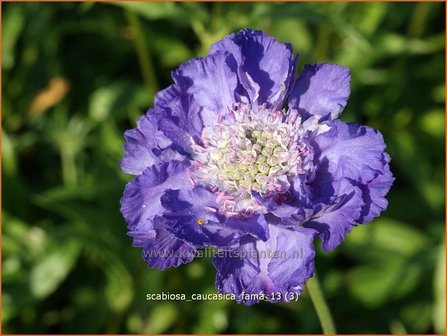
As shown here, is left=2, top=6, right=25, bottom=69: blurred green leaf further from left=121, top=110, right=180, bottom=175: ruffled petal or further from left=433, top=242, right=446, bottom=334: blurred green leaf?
left=433, top=242, right=446, bottom=334: blurred green leaf

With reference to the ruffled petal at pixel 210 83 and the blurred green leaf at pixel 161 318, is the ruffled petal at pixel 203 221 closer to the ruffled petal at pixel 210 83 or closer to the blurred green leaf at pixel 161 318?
the ruffled petal at pixel 210 83

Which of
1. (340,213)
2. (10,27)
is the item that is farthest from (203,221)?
(10,27)

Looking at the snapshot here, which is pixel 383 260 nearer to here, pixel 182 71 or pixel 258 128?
pixel 258 128

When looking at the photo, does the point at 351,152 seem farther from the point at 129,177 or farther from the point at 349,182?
the point at 129,177

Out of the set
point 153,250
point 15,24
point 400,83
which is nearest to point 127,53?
point 15,24

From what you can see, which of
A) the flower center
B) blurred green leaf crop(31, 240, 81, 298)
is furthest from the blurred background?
the flower center

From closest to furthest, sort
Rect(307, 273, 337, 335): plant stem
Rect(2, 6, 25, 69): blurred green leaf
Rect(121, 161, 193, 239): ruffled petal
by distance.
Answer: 1. Rect(121, 161, 193, 239): ruffled petal
2. Rect(307, 273, 337, 335): plant stem
3. Rect(2, 6, 25, 69): blurred green leaf
